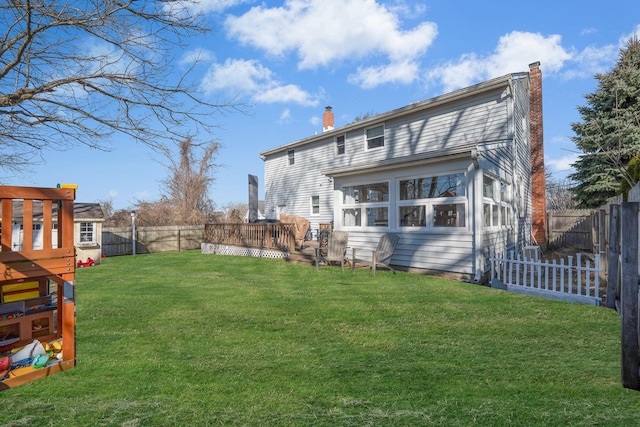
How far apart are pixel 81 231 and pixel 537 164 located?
64.7 feet

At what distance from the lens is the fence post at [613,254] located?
5.19 metres

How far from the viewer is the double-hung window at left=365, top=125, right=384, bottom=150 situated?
15.2 m

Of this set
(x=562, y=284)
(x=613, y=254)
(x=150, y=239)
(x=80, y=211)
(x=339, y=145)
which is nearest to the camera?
(x=613, y=254)

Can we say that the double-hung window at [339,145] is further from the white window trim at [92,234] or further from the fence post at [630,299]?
the fence post at [630,299]

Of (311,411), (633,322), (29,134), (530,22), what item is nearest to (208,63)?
(29,134)

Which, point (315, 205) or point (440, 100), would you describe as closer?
point (440, 100)

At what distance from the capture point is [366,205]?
34.8ft

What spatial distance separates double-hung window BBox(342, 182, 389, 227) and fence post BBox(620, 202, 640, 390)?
6.93m

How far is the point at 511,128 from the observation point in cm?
1137

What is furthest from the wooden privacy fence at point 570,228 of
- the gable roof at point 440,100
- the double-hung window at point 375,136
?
the double-hung window at point 375,136

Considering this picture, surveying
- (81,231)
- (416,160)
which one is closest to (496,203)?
(416,160)

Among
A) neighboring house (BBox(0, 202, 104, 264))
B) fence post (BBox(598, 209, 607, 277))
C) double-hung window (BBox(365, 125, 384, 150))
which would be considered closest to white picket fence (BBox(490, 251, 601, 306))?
fence post (BBox(598, 209, 607, 277))

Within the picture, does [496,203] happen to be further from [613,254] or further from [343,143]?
[343,143]

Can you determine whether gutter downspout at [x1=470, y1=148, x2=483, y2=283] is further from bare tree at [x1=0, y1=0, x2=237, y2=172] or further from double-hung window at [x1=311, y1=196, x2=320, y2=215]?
double-hung window at [x1=311, y1=196, x2=320, y2=215]
